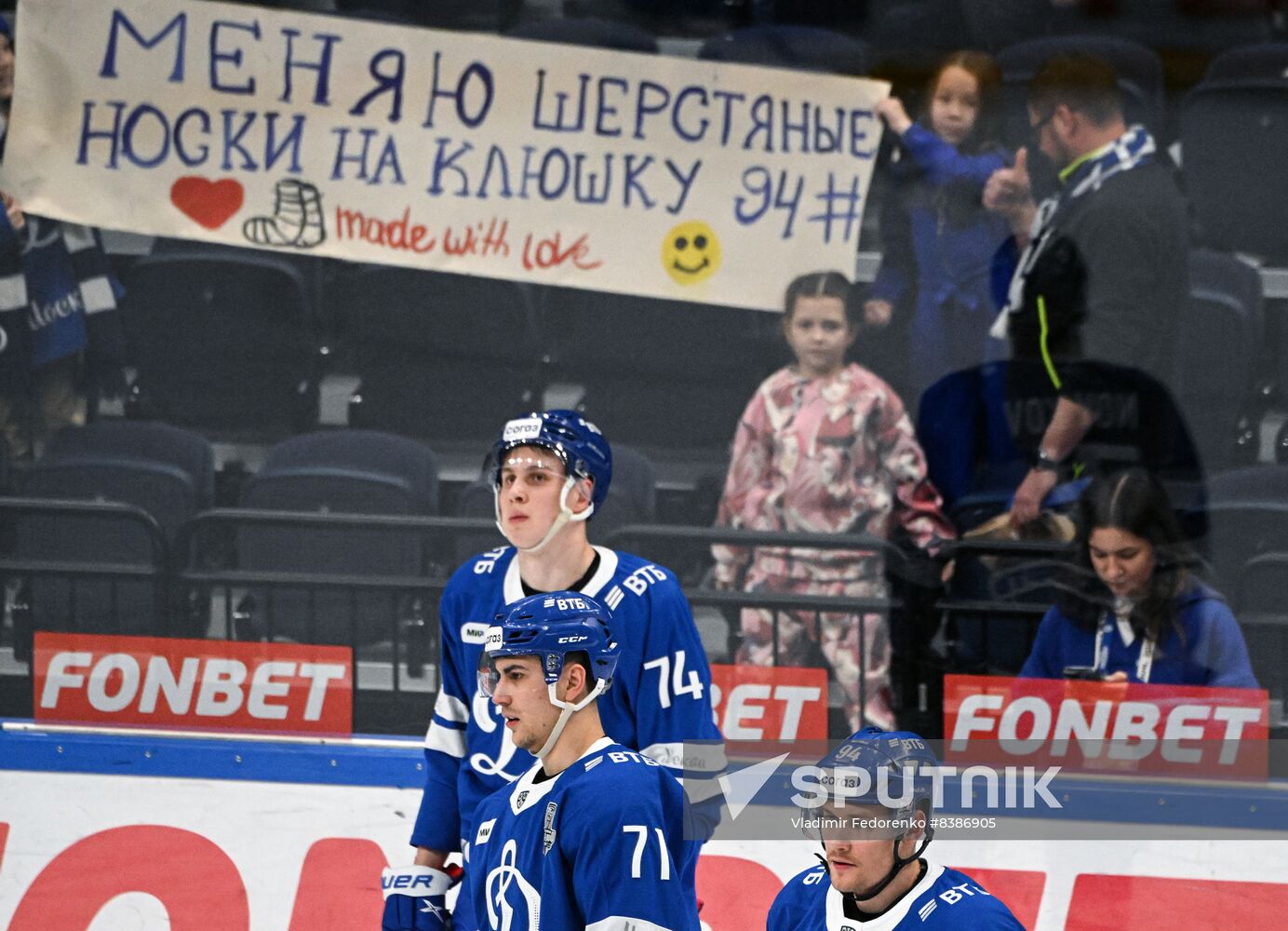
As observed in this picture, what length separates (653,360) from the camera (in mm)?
5566

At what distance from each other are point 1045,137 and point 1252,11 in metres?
0.98

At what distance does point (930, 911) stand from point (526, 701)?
850 millimetres

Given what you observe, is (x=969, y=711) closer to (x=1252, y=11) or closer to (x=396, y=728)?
(x=396, y=728)

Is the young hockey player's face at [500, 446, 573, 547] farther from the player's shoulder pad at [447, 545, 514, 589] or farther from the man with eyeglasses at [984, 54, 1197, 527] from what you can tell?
the man with eyeglasses at [984, 54, 1197, 527]

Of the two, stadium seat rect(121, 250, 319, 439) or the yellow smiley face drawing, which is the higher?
the yellow smiley face drawing

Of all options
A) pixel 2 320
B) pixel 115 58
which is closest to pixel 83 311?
pixel 2 320

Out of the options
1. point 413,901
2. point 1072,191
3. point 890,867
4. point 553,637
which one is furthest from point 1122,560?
point 553,637

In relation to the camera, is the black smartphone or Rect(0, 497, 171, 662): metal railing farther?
Rect(0, 497, 171, 662): metal railing

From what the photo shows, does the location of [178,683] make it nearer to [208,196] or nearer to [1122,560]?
[208,196]

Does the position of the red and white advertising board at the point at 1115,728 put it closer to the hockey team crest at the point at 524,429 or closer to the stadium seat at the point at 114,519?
the hockey team crest at the point at 524,429

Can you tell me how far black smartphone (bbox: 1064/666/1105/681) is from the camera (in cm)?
467

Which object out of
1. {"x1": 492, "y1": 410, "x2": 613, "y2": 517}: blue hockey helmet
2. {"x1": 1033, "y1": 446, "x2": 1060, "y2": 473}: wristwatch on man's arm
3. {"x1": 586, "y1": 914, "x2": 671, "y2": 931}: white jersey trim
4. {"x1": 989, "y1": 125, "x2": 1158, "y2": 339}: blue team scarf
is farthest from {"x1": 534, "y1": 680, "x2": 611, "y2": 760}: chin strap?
{"x1": 989, "y1": 125, "x2": 1158, "y2": 339}: blue team scarf

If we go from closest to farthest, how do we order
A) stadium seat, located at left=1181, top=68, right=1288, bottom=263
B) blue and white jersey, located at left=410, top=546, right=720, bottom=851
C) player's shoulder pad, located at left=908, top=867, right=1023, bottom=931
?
player's shoulder pad, located at left=908, top=867, right=1023, bottom=931, blue and white jersey, located at left=410, top=546, right=720, bottom=851, stadium seat, located at left=1181, top=68, right=1288, bottom=263

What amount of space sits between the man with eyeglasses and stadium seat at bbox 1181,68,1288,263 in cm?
36
